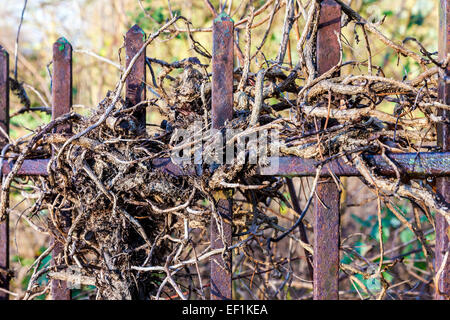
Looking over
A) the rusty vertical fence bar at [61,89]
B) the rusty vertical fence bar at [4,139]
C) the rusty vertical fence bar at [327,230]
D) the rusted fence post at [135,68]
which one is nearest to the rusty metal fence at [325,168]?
the rusty vertical fence bar at [327,230]

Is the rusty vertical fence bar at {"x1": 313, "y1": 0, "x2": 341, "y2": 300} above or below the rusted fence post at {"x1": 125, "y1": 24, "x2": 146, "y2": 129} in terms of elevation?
below

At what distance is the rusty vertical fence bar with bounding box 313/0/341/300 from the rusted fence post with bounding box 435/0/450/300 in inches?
12.1

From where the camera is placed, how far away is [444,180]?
4.00 feet

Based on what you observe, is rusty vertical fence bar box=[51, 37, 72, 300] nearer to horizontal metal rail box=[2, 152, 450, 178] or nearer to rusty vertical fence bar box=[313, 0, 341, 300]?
horizontal metal rail box=[2, 152, 450, 178]

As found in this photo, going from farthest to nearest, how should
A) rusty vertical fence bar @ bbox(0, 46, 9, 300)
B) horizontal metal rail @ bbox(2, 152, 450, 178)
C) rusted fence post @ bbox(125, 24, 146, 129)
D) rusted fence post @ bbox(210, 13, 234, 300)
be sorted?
1. rusty vertical fence bar @ bbox(0, 46, 9, 300)
2. rusted fence post @ bbox(125, 24, 146, 129)
3. rusted fence post @ bbox(210, 13, 234, 300)
4. horizontal metal rail @ bbox(2, 152, 450, 178)

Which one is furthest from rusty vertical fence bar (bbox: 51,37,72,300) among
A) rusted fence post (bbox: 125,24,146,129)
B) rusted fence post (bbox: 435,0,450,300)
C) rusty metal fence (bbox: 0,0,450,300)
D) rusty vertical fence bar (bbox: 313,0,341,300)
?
rusted fence post (bbox: 435,0,450,300)

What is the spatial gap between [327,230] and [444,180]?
1.27 ft

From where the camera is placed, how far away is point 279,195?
1.59 m

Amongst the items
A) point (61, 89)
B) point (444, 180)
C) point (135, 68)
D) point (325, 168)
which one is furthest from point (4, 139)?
point (444, 180)

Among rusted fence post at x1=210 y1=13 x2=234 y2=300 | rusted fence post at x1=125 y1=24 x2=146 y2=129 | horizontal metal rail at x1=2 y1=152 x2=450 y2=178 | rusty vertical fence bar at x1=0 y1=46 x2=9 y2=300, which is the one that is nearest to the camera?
horizontal metal rail at x1=2 y1=152 x2=450 y2=178

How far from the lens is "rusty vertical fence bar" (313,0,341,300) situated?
→ 4.16 ft

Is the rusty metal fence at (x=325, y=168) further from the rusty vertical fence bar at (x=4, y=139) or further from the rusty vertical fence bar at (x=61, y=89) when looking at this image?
the rusty vertical fence bar at (x=4, y=139)

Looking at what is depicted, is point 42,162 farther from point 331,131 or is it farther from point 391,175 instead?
point 391,175

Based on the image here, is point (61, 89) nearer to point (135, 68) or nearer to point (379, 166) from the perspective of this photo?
point (135, 68)
